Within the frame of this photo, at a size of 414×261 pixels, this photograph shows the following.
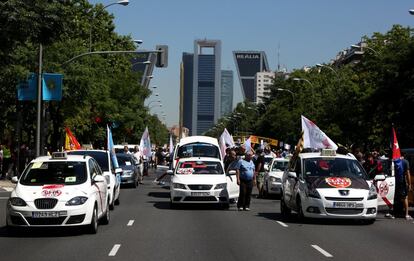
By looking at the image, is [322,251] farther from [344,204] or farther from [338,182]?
[338,182]

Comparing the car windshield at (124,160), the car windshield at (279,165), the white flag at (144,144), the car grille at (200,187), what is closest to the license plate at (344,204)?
the car grille at (200,187)

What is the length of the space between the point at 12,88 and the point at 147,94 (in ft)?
108

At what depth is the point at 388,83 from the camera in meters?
44.1

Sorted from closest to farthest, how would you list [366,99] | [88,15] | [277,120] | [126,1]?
[126,1] → [366,99] → [88,15] → [277,120]

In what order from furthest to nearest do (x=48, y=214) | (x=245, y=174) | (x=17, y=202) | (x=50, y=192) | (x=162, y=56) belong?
(x=162, y=56), (x=245, y=174), (x=50, y=192), (x=17, y=202), (x=48, y=214)

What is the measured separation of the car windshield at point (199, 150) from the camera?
93.8 feet

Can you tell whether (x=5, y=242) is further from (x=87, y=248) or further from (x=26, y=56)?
(x=26, y=56)

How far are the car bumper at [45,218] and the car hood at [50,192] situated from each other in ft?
0.75

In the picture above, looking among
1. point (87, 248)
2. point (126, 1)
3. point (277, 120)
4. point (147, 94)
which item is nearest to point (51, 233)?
point (87, 248)

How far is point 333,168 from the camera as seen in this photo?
1739 cm

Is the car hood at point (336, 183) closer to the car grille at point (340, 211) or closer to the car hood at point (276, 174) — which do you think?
the car grille at point (340, 211)

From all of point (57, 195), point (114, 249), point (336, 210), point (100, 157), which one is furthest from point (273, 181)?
point (114, 249)

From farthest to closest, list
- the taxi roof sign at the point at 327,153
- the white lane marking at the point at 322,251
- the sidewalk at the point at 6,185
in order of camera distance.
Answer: the sidewalk at the point at 6,185 → the taxi roof sign at the point at 327,153 → the white lane marking at the point at 322,251

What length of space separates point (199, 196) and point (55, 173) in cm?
628
